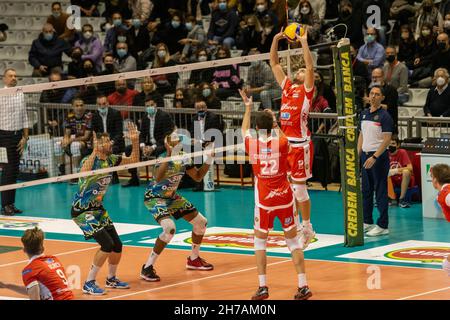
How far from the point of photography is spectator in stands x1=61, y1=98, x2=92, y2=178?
23078 mm

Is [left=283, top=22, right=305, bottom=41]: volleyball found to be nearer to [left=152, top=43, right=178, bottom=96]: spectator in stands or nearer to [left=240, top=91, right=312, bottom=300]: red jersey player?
[left=240, top=91, right=312, bottom=300]: red jersey player

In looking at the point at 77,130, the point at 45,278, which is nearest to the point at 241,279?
the point at 45,278

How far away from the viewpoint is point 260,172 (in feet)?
45.9

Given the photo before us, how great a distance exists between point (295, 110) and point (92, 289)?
Result: 4070 millimetres

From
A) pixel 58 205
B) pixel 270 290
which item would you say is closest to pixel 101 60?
pixel 58 205

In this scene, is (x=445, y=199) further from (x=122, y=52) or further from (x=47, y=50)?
(x=47, y=50)

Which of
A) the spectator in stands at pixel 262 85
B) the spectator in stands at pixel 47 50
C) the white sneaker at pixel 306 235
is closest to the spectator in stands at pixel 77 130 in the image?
the spectator in stands at pixel 262 85

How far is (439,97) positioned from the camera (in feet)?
73.2

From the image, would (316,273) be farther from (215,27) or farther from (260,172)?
(215,27)

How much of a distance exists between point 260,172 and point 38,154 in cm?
1217

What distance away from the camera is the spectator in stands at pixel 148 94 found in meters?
22.6

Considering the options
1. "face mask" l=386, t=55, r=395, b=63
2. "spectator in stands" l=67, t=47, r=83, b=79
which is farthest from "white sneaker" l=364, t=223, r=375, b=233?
"spectator in stands" l=67, t=47, r=83, b=79

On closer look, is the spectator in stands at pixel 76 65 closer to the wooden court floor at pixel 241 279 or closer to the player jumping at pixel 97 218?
the wooden court floor at pixel 241 279

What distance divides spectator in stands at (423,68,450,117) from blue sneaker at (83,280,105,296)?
9824mm
